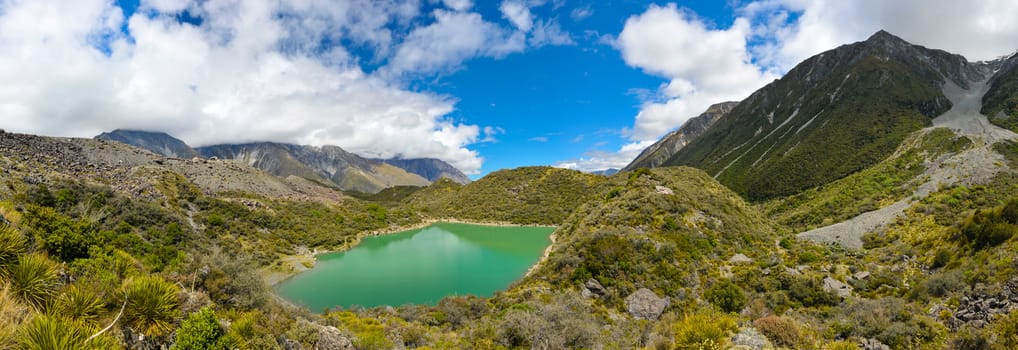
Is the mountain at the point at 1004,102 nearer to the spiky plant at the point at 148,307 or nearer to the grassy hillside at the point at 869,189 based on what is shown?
the grassy hillside at the point at 869,189

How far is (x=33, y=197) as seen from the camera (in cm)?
2283

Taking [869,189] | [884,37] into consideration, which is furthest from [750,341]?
[884,37]

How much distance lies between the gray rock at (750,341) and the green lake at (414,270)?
68.8 feet

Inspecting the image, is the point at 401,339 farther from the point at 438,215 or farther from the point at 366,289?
the point at 438,215

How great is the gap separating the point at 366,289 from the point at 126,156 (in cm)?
5195

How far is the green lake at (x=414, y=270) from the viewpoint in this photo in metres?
26.8

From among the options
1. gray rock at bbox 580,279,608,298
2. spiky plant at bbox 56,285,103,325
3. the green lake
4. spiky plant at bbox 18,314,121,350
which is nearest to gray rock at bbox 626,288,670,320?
gray rock at bbox 580,279,608,298

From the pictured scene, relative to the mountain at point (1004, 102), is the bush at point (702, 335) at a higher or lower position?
lower

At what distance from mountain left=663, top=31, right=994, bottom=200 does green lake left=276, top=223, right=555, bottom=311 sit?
55.0 m

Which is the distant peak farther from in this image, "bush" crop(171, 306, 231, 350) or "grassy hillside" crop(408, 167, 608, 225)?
"bush" crop(171, 306, 231, 350)

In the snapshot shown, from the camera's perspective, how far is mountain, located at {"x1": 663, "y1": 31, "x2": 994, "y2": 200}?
66000mm

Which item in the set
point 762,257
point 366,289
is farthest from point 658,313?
point 366,289

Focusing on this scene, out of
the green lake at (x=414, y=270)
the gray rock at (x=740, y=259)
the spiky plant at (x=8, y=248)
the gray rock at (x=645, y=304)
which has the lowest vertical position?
the green lake at (x=414, y=270)

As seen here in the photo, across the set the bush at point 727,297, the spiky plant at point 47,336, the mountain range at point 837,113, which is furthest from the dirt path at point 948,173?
the spiky plant at point 47,336
